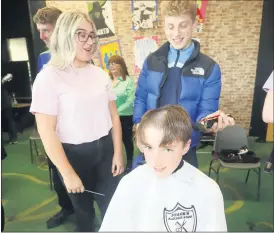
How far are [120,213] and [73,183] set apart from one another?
285mm

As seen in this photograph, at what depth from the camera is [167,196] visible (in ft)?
2.83

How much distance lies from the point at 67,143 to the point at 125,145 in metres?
0.29

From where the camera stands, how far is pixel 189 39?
900 millimetres

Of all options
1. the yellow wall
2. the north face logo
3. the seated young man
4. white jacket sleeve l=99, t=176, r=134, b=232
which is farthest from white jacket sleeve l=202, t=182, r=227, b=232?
the yellow wall

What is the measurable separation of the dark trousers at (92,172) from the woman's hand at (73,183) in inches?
0.9

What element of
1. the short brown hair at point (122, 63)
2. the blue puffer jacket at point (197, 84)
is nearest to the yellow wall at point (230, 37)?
the short brown hair at point (122, 63)

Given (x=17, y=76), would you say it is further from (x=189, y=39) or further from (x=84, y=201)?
(x=189, y=39)

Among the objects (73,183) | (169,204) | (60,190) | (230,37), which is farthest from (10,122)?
(230,37)

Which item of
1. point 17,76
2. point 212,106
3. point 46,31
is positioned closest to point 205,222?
point 212,106

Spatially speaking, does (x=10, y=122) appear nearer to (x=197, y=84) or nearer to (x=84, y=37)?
(x=84, y=37)

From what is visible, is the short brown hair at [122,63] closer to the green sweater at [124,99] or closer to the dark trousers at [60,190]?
the green sweater at [124,99]

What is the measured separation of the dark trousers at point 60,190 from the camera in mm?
1145

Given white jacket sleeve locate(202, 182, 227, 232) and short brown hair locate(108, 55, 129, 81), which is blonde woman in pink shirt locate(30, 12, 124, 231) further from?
white jacket sleeve locate(202, 182, 227, 232)

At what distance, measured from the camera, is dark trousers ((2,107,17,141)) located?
1.25 m
